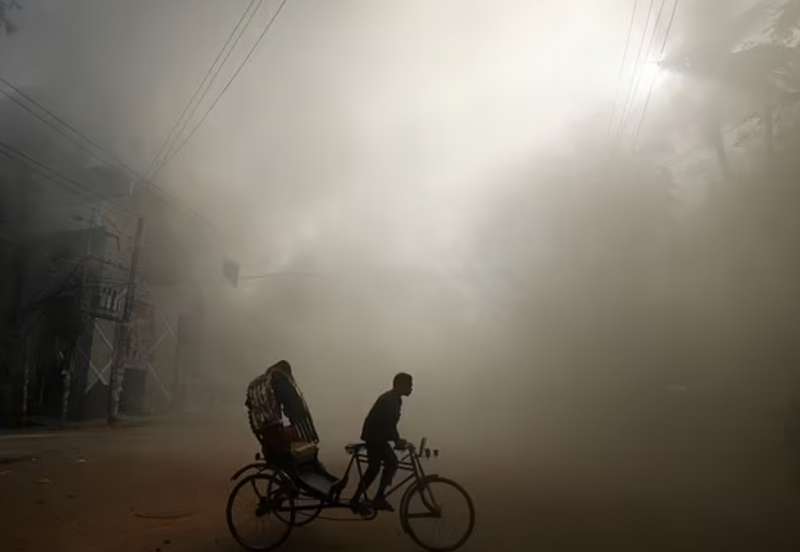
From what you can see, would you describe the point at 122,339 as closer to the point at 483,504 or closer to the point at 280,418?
the point at 483,504

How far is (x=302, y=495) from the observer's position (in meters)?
5.30

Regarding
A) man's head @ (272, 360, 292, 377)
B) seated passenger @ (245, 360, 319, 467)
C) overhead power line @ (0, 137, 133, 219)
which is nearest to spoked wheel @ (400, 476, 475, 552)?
seated passenger @ (245, 360, 319, 467)

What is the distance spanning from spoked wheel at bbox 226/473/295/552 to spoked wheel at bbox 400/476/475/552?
109 cm

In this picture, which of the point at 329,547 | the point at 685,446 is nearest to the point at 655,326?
the point at 685,446

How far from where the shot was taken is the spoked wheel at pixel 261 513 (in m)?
5.28

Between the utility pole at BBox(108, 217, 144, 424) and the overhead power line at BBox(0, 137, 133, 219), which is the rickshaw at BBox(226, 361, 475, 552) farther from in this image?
the overhead power line at BBox(0, 137, 133, 219)

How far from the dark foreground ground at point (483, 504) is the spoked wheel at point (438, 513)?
0.31 m

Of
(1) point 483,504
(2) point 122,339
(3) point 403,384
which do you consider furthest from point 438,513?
(2) point 122,339

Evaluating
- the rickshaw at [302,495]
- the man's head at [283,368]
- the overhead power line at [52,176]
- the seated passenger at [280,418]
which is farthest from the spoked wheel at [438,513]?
the overhead power line at [52,176]

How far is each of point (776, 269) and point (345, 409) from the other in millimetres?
21046

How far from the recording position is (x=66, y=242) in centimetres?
2412

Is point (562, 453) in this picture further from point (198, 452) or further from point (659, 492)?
point (198, 452)

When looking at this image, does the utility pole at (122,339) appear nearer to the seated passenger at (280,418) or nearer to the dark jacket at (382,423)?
the seated passenger at (280,418)

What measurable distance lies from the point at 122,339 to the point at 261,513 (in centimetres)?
2034
